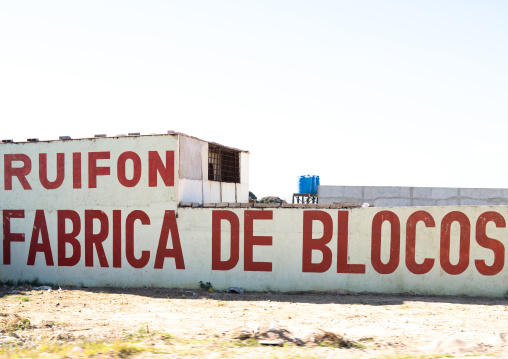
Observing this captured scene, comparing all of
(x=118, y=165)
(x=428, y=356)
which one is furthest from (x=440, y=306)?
(x=118, y=165)

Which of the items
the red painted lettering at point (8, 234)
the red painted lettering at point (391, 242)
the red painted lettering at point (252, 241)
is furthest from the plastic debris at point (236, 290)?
the red painted lettering at point (8, 234)

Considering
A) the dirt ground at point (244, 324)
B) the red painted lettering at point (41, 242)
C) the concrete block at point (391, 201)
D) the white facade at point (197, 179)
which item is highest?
the white facade at point (197, 179)

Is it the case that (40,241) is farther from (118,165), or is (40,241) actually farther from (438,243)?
(438,243)

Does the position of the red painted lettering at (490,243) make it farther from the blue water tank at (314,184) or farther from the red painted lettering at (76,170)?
the red painted lettering at (76,170)

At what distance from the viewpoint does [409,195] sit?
2352 cm

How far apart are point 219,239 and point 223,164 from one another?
4473 mm

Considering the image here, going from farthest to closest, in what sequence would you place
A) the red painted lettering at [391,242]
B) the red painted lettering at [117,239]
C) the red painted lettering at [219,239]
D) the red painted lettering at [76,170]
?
1. the red painted lettering at [76,170]
2. the red painted lettering at [117,239]
3. the red painted lettering at [219,239]
4. the red painted lettering at [391,242]

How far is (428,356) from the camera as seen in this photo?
A: 8.52 metres

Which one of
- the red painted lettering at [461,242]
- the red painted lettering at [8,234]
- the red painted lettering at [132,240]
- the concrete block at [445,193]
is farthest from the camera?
the concrete block at [445,193]

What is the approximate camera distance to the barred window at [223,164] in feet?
62.0

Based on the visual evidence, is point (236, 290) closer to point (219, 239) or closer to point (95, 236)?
point (219, 239)

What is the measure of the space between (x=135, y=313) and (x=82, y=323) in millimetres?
1648

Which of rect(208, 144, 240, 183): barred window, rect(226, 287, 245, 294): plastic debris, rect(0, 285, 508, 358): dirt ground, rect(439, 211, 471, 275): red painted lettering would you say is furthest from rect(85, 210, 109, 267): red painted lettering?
rect(439, 211, 471, 275): red painted lettering

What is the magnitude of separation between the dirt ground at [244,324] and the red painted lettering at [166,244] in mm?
838
